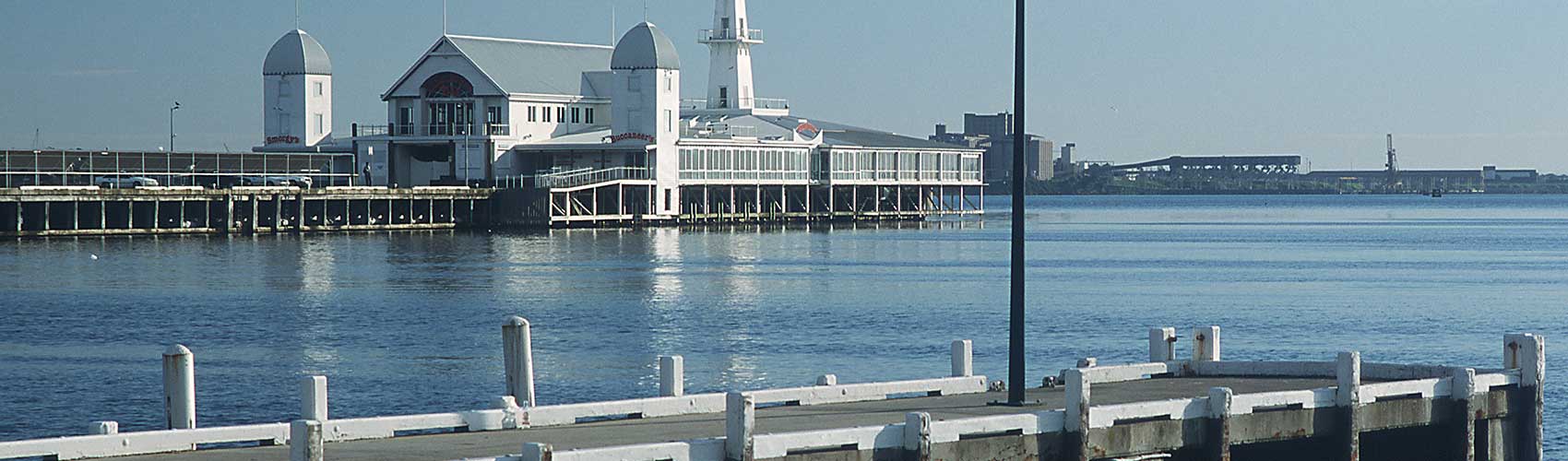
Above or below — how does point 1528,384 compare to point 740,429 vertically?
below

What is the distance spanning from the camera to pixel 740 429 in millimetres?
17781

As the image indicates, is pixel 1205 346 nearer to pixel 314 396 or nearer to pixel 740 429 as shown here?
pixel 740 429

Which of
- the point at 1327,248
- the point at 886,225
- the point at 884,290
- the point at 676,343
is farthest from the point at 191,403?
the point at 886,225

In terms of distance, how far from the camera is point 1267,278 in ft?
231

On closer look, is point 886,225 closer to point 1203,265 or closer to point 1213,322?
point 1203,265

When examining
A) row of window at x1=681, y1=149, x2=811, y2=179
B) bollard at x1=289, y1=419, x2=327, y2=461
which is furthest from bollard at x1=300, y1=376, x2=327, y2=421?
row of window at x1=681, y1=149, x2=811, y2=179

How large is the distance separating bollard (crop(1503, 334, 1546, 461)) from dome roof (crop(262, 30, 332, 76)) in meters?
93.8

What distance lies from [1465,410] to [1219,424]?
3.83 m

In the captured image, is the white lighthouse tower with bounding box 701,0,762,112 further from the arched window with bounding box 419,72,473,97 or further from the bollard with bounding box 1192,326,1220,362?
the bollard with bounding box 1192,326,1220,362

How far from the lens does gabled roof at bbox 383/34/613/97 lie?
11031 cm

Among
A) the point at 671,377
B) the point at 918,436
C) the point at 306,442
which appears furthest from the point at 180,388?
the point at 918,436

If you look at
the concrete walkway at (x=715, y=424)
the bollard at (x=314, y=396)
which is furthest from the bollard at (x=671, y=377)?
the bollard at (x=314, y=396)

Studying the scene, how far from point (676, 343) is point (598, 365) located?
Answer: 5091mm

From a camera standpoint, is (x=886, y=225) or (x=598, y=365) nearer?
(x=598, y=365)
